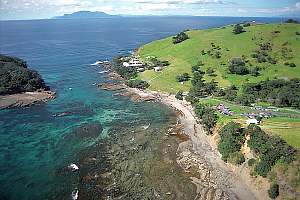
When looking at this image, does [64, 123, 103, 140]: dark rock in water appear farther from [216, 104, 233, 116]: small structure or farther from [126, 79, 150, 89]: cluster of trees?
[126, 79, 150, 89]: cluster of trees

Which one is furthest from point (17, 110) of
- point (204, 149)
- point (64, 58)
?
point (64, 58)

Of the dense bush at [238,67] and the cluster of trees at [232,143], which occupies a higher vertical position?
the dense bush at [238,67]

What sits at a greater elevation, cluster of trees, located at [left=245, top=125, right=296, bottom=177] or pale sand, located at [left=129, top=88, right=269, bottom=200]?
cluster of trees, located at [left=245, top=125, right=296, bottom=177]

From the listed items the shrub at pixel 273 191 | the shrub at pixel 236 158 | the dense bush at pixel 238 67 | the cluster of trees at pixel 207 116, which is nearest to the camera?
the shrub at pixel 273 191

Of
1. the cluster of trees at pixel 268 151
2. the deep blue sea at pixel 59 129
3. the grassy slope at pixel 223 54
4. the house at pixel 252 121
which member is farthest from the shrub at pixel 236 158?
the deep blue sea at pixel 59 129

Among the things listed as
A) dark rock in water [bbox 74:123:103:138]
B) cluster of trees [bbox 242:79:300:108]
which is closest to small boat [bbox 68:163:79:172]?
dark rock in water [bbox 74:123:103:138]

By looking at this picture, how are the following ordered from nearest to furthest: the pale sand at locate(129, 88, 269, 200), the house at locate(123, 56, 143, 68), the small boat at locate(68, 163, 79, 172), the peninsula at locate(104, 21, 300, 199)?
1. the pale sand at locate(129, 88, 269, 200)
2. the peninsula at locate(104, 21, 300, 199)
3. the small boat at locate(68, 163, 79, 172)
4. the house at locate(123, 56, 143, 68)

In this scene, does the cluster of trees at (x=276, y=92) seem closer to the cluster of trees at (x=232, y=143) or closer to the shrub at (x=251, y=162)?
the cluster of trees at (x=232, y=143)

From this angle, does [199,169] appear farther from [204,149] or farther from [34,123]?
[34,123]
